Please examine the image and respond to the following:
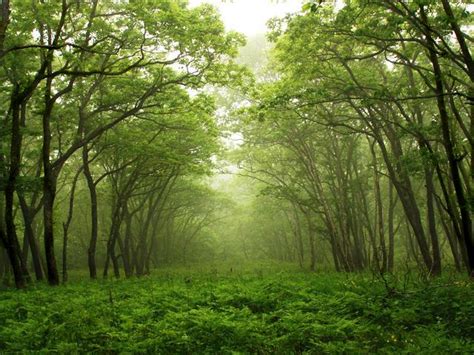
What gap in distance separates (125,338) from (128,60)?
11.9 metres

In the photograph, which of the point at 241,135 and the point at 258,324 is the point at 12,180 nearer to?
the point at 258,324

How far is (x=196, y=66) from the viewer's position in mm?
14844

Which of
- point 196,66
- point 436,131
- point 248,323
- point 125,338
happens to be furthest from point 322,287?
point 196,66

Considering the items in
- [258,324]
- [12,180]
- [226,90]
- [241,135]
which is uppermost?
[226,90]

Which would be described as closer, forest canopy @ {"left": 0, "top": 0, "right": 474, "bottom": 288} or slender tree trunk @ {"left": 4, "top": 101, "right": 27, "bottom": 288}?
forest canopy @ {"left": 0, "top": 0, "right": 474, "bottom": 288}

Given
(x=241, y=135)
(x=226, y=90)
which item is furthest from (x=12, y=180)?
(x=226, y=90)

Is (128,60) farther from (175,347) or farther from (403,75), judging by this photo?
(175,347)

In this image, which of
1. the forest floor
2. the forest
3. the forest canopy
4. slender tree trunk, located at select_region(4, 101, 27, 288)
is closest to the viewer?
the forest floor

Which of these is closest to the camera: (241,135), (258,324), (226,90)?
(258,324)

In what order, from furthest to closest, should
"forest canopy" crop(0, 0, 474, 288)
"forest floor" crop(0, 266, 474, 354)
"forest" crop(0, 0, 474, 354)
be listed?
1. "forest canopy" crop(0, 0, 474, 288)
2. "forest" crop(0, 0, 474, 354)
3. "forest floor" crop(0, 266, 474, 354)

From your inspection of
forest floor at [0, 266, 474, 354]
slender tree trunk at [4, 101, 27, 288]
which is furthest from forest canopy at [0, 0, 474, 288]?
forest floor at [0, 266, 474, 354]

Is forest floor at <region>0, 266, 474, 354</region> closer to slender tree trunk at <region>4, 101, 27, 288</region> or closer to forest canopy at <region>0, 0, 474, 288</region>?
forest canopy at <region>0, 0, 474, 288</region>

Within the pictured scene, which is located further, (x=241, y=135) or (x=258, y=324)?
(x=241, y=135)

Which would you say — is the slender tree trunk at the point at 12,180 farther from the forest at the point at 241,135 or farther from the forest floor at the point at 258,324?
the forest floor at the point at 258,324
